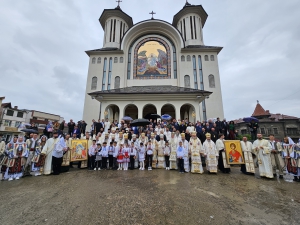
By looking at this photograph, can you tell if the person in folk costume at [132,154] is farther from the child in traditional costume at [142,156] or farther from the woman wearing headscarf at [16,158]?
the woman wearing headscarf at [16,158]

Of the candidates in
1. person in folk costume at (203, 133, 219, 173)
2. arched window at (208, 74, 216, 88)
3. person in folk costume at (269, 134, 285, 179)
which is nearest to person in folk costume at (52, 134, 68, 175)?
person in folk costume at (203, 133, 219, 173)

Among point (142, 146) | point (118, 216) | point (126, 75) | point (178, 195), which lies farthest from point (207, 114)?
point (118, 216)

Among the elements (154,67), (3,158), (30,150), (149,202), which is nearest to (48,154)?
(30,150)

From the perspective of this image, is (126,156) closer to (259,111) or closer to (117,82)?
(117,82)

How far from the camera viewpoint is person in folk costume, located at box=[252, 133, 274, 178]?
5.65 meters

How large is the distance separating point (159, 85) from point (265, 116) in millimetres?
25314

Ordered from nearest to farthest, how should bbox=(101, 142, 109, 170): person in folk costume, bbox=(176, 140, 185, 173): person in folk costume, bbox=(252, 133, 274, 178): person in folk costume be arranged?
bbox=(252, 133, 274, 178): person in folk costume < bbox=(176, 140, 185, 173): person in folk costume < bbox=(101, 142, 109, 170): person in folk costume

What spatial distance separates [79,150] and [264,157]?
824 cm

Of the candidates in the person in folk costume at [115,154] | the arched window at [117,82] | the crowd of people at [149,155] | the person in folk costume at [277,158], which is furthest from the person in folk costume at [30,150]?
the arched window at [117,82]

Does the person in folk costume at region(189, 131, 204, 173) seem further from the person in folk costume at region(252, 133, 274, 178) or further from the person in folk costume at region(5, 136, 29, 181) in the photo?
the person in folk costume at region(5, 136, 29, 181)

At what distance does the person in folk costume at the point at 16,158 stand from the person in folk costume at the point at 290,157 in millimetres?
10542

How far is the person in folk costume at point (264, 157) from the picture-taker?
222 inches

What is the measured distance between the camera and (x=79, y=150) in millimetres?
6996

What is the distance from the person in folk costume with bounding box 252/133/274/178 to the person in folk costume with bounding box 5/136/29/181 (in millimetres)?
9668
